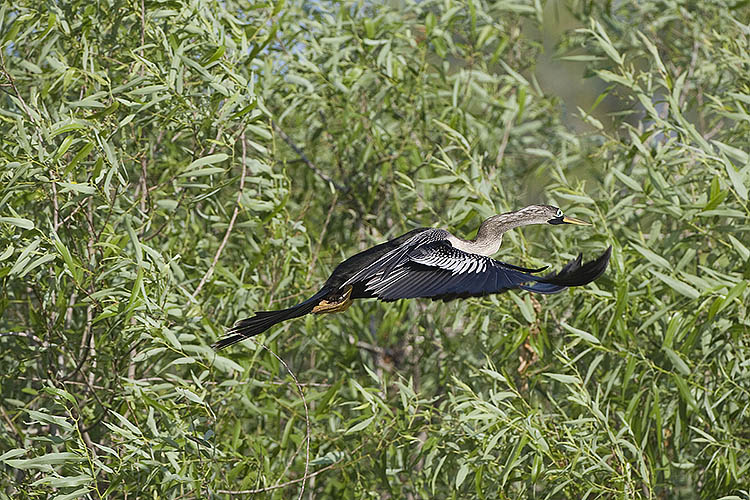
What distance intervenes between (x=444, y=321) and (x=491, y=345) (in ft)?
0.81

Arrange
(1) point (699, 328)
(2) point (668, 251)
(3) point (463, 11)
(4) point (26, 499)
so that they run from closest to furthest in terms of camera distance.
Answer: (4) point (26, 499) → (1) point (699, 328) → (2) point (668, 251) → (3) point (463, 11)

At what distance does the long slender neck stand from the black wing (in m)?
0.03

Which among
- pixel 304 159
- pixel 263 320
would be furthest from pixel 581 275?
pixel 304 159

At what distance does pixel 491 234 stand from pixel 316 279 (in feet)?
3.71

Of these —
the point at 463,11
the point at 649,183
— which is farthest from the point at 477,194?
the point at 463,11

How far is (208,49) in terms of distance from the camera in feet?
8.41

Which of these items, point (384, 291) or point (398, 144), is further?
point (398, 144)

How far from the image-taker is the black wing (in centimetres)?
168

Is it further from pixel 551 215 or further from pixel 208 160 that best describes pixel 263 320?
pixel 551 215

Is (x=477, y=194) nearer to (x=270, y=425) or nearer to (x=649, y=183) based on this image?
(x=649, y=183)

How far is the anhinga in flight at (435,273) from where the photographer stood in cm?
171

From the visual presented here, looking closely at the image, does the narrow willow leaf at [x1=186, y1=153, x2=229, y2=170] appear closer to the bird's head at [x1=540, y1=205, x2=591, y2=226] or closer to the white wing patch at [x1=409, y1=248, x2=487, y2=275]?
Answer: the white wing patch at [x1=409, y1=248, x2=487, y2=275]

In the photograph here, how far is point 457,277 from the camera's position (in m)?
1.79

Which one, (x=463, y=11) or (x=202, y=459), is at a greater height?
(x=463, y=11)
